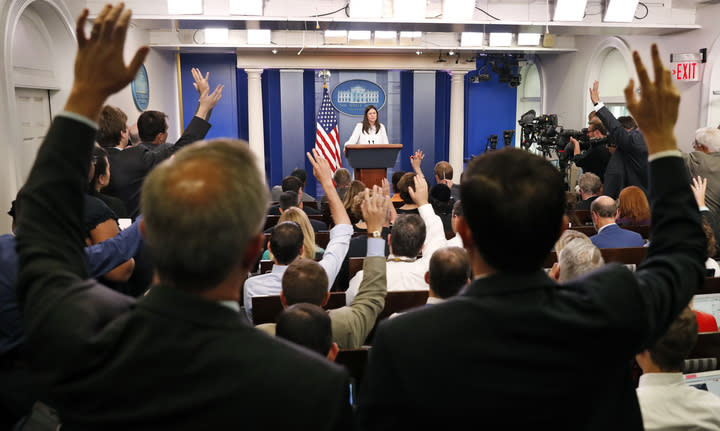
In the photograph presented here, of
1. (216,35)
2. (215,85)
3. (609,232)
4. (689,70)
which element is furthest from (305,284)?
(215,85)

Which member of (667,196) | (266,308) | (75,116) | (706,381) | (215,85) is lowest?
(706,381)

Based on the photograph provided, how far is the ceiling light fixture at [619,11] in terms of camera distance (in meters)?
6.70

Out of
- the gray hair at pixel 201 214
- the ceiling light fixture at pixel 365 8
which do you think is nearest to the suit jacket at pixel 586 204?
the ceiling light fixture at pixel 365 8

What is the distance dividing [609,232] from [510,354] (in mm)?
3128

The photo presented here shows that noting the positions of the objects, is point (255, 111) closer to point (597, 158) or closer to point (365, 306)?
point (597, 158)

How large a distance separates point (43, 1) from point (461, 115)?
7847 mm

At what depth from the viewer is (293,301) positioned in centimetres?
210

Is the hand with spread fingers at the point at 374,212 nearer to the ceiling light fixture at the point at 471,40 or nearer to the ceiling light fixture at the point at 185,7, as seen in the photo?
the ceiling light fixture at the point at 185,7

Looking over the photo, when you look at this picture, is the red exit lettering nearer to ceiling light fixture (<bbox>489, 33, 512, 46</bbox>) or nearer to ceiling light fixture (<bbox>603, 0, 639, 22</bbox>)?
ceiling light fixture (<bbox>603, 0, 639, 22</bbox>)

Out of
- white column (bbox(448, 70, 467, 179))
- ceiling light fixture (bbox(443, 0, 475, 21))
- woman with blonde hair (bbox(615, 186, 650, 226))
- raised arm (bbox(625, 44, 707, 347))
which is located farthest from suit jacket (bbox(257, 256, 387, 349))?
white column (bbox(448, 70, 467, 179))

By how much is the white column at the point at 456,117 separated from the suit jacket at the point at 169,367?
1089 centimetres

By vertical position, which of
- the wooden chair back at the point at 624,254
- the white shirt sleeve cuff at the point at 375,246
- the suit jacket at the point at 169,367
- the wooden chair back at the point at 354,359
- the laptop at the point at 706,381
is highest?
the suit jacket at the point at 169,367

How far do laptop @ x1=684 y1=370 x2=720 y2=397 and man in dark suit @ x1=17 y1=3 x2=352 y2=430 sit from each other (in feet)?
5.75

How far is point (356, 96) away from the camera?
1187 cm
